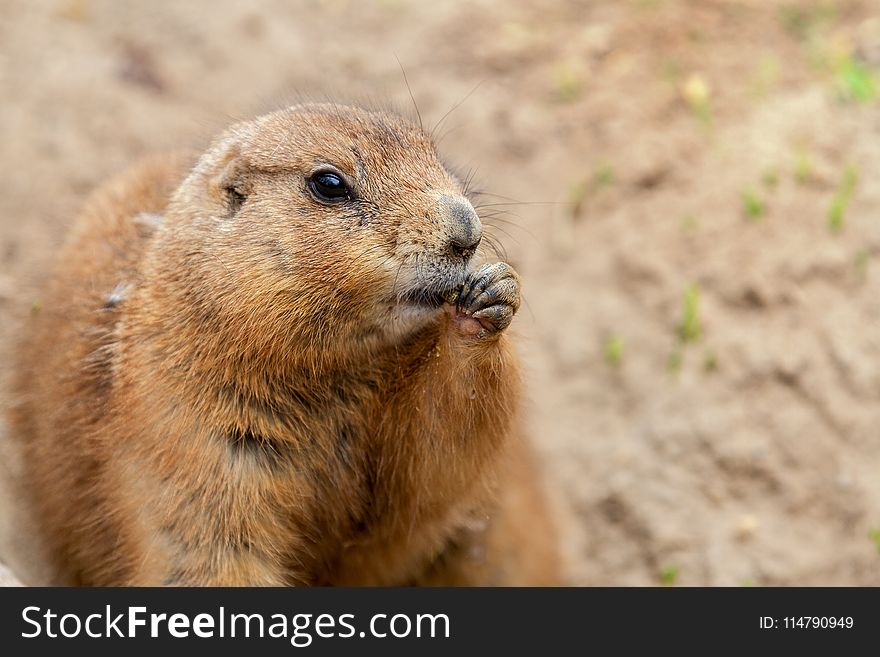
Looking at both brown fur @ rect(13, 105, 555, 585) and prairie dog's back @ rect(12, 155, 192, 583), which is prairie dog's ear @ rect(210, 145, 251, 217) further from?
prairie dog's back @ rect(12, 155, 192, 583)

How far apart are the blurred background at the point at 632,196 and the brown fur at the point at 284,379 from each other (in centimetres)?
105

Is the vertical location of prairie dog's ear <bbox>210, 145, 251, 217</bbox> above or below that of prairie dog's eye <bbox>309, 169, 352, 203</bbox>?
above

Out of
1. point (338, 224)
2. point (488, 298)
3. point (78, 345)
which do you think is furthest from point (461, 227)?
point (78, 345)

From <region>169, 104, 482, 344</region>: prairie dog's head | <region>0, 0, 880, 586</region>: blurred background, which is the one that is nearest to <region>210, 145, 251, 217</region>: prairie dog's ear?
<region>169, 104, 482, 344</region>: prairie dog's head

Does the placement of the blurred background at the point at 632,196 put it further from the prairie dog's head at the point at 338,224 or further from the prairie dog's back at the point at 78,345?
the prairie dog's head at the point at 338,224

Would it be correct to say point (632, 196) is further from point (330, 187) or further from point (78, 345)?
point (78, 345)

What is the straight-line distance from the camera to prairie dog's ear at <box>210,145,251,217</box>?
→ 13.9 ft

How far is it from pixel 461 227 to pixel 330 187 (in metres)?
0.56

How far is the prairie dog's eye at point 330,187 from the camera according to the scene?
4.02 m

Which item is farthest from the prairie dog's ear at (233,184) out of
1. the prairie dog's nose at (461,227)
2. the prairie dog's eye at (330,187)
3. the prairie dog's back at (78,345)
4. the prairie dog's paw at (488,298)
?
the prairie dog's paw at (488,298)

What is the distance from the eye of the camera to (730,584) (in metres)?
6.15

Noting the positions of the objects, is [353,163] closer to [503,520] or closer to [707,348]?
[503,520]

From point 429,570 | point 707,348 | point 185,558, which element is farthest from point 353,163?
point 707,348

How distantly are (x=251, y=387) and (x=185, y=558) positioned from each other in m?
0.74
